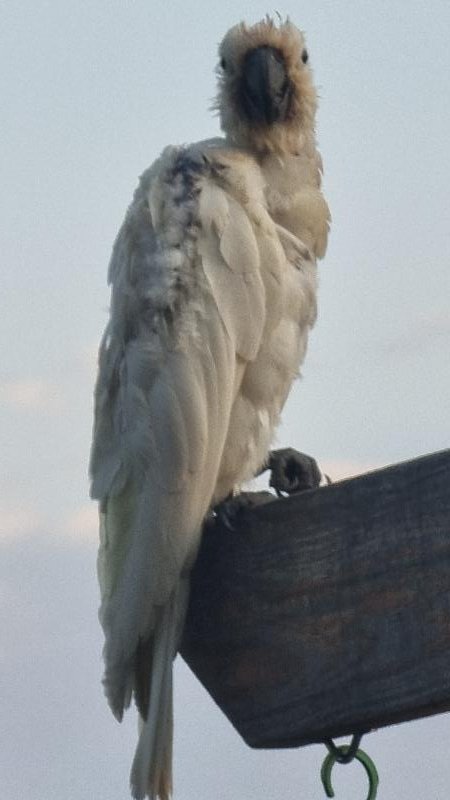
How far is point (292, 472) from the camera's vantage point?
119 inches

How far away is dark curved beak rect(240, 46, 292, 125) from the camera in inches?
144

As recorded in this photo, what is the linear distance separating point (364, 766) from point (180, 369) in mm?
1293

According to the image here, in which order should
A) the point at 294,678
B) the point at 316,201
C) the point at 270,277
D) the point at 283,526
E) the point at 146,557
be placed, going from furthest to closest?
the point at 316,201, the point at 270,277, the point at 146,557, the point at 283,526, the point at 294,678

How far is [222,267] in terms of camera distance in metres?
3.02

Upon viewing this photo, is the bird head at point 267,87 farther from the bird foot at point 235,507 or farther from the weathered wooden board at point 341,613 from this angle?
the weathered wooden board at point 341,613

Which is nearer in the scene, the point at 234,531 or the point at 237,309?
the point at 234,531

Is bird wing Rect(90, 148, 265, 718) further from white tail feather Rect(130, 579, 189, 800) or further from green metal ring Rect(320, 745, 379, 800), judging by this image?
green metal ring Rect(320, 745, 379, 800)

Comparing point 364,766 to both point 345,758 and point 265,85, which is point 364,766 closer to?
point 345,758

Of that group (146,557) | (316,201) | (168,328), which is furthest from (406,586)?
(316,201)

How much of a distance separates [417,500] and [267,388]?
1.49 m

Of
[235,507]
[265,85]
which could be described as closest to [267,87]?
[265,85]

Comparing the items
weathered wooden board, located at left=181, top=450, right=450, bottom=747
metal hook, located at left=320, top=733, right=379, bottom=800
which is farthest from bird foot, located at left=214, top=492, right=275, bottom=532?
metal hook, located at left=320, top=733, right=379, bottom=800

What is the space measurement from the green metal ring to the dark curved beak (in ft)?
7.32

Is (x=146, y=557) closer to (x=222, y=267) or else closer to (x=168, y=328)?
(x=168, y=328)
